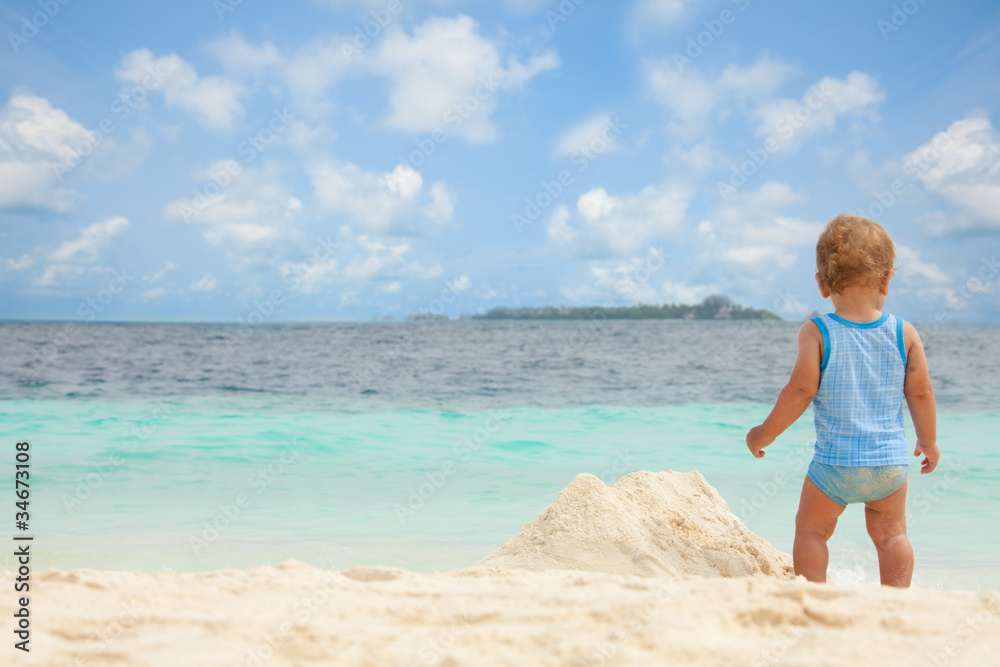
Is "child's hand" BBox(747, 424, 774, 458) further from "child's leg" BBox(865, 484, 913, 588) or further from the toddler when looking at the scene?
"child's leg" BBox(865, 484, 913, 588)

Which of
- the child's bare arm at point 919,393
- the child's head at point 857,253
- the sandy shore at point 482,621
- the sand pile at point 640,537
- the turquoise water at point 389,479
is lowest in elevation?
the turquoise water at point 389,479

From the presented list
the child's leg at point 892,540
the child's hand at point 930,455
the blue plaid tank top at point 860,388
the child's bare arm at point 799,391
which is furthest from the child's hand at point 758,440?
the child's hand at point 930,455

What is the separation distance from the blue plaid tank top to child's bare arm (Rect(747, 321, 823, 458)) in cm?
4

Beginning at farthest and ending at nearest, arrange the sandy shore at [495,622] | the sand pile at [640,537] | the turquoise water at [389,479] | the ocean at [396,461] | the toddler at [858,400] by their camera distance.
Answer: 1. the ocean at [396,461]
2. the turquoise water at [389,479]
3. the sand pile at [640,537]
4. the toddler at [858,400]
5. the sandy shore at [495,622]

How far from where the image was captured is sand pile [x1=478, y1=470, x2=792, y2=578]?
8.66ft

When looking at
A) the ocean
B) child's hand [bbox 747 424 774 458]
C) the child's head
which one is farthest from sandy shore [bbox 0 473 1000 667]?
the ocean

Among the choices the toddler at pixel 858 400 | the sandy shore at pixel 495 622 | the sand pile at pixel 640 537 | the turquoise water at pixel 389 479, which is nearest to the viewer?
the sandy shore at pixel 495 622

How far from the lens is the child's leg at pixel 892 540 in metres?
2.43

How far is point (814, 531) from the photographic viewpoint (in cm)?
247

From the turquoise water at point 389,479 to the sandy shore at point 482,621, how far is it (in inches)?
79.4

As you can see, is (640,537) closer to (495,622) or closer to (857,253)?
(495,622)

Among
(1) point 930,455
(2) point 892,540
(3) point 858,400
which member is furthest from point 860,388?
(2) point 892,540

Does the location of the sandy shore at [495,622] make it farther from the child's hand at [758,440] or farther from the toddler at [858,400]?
the child's hand at [758,440]

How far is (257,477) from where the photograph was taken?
6.36 metres
